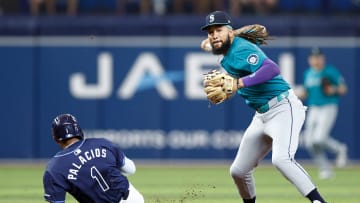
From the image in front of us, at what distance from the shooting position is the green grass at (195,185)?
1224cm

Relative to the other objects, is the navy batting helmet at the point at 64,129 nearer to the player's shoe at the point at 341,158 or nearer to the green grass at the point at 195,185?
the green grass at the point at 195,185

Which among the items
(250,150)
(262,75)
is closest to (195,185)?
(250,150)

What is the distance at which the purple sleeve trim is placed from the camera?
28.6 feet

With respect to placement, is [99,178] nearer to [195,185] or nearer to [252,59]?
[252,59]

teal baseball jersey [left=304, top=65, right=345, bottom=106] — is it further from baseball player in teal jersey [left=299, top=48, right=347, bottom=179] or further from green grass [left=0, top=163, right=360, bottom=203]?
green grass [left=0, top=163, right=360, bottom=203]

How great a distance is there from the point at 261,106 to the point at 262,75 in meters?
0.48

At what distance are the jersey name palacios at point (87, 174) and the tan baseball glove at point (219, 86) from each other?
3.94 feet

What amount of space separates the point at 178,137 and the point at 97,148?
11216mm

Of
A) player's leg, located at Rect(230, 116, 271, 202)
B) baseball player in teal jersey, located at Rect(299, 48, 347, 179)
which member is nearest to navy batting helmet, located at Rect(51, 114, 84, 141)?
player's leg, located at Rect(230, 116, 271, 202)

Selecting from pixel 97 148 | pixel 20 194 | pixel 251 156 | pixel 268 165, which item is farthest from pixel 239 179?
pixel 268 165

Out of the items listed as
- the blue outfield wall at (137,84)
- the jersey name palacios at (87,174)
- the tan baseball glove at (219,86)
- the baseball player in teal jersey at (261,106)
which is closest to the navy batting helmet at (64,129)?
the jersey name palacios at (87,174)

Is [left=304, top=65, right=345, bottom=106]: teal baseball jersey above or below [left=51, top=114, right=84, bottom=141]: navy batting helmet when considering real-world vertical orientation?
below

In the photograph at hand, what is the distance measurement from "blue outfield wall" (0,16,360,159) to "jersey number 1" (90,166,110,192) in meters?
11.1

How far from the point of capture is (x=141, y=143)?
19.2 meters
